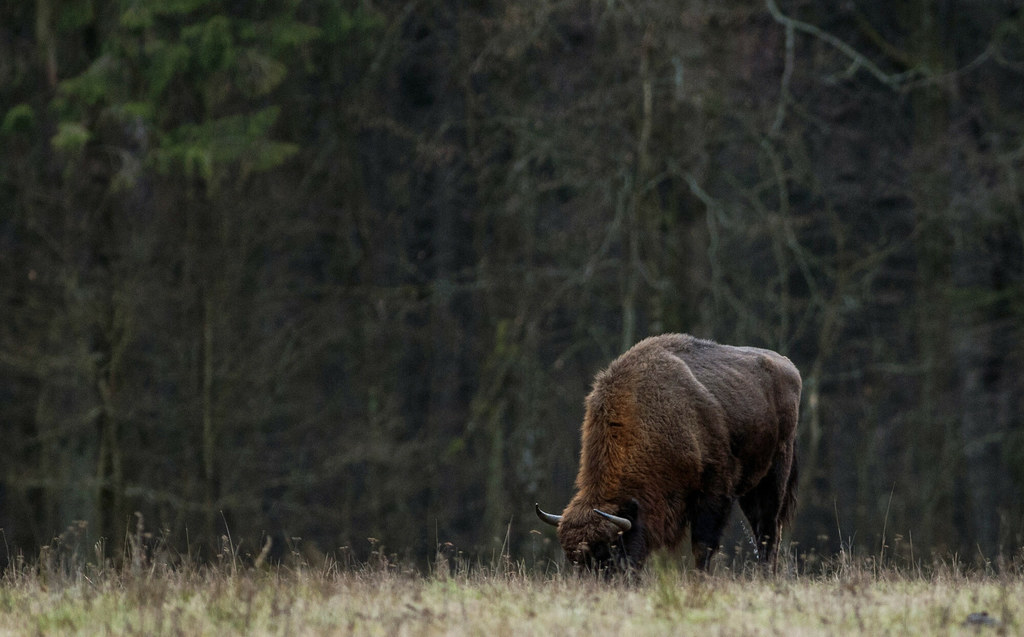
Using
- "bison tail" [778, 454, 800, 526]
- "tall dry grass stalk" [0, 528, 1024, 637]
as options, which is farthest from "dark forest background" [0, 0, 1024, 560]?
"tall dry grass stalk" [0, 528, 1024, 637]

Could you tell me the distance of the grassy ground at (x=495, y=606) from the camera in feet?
18.8

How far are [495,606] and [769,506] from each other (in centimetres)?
444

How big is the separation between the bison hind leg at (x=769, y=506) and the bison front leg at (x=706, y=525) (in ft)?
3.44

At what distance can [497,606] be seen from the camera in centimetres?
643

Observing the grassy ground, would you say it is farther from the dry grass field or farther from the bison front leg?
the bison front leg

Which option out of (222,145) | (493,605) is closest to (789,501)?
(493,605)

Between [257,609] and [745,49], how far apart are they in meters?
12.4

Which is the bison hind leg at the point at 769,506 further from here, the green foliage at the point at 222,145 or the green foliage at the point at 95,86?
the green foliage at the point at 95,86

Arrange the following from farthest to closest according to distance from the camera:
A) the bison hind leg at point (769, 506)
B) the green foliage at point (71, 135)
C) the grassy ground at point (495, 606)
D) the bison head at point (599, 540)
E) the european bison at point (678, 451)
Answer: the green foliage at point (71, 135)
the bison hind leg at point (769, 506)
the european bison at point (678, 451)
the bison head at point (599, 540)
the grassy ground at point (495, 606)

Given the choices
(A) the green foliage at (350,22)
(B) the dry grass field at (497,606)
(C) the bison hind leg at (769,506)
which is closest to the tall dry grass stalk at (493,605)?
(B) the dry grass field at (497,606)

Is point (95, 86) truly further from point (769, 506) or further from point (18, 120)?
point (769, 506)

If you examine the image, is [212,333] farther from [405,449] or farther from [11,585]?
[11,585]

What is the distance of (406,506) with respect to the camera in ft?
64.8

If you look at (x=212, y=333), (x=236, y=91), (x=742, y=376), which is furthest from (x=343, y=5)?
(x=742, y=376)
